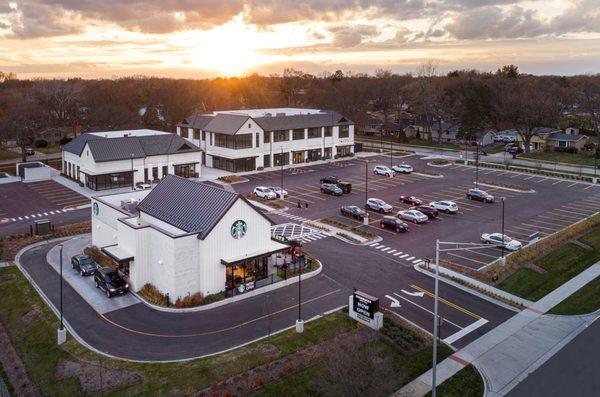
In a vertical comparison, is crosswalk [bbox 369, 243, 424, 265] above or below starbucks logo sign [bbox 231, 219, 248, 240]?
below

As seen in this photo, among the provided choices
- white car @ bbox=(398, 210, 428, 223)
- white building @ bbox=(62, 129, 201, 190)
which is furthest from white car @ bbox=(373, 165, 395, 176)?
white building @ bbox=(62, 129, 201, 190)

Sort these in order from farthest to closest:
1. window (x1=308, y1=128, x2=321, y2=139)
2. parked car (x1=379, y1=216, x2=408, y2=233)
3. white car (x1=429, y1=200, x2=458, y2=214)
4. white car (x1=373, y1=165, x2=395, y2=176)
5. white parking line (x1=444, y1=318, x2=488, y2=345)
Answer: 1. window (x1=308, y1=128, x2=321, y2=139)
2. white car (x1=373, y1=165, x2=395, y2=176)
3. white car (x1=429, y1=200, x2=458, y2=214)
4. parked car (x1=379, y1=216, x2=408, y2=233)
5. white parking line (x1=444, y1=318, x2=488, y2=345)

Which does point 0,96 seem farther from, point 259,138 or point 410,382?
point 410,382

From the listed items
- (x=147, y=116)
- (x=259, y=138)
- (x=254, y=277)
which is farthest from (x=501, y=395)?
(x=147, y=116)

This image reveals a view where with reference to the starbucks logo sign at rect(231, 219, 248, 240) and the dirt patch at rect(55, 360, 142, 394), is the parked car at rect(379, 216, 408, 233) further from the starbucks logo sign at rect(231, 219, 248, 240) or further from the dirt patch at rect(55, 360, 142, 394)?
the dirt patch at rect(55, 360, 142, 394)

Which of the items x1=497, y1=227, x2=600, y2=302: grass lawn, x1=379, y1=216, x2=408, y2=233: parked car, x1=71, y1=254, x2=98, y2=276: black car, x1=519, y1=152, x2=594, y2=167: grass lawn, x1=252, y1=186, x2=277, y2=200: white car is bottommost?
x1=497, y1=227, x2=600, y2=302: grass lawn

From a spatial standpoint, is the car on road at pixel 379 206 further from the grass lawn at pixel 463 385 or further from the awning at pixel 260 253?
the grass lawn at pixel 463 385
